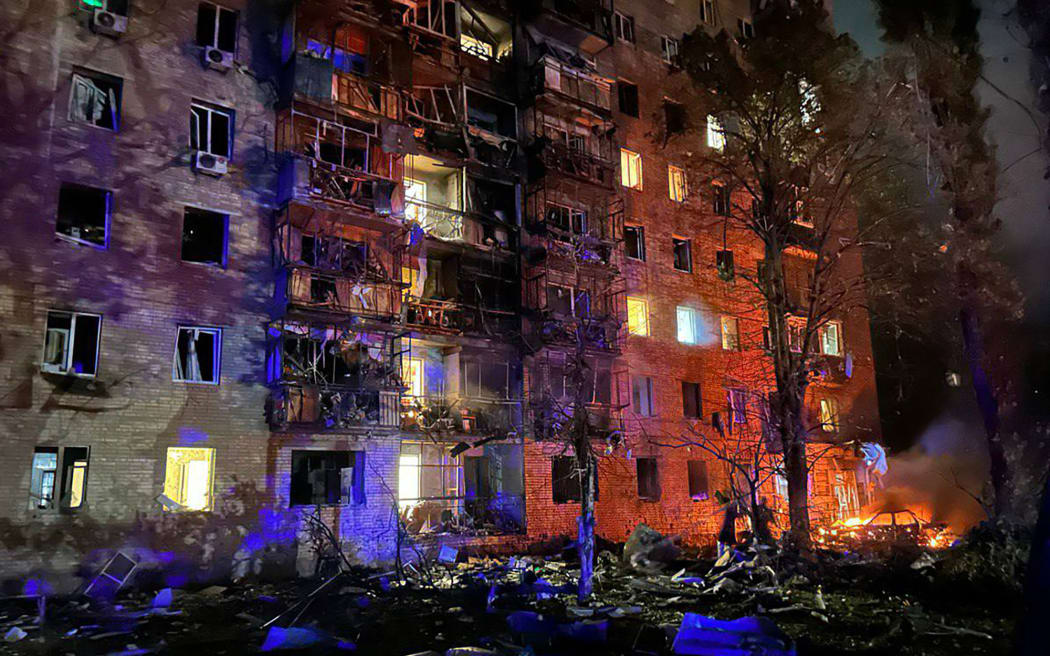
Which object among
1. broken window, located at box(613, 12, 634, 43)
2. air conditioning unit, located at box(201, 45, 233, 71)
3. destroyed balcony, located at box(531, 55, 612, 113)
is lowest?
air conditioning unit, located at box(201, 45, 233, 71)

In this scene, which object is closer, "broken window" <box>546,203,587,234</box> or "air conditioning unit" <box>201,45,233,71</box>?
"air conditioning unit" <box>201,45,233,71</box>

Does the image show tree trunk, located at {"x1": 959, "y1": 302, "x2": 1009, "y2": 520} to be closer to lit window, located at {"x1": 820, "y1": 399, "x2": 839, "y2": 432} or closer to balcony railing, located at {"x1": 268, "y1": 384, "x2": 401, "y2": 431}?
lit window, located at {"x1": 820, "y1": 399, "x2": 839, "y2": 432}

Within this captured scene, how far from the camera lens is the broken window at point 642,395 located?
26312mm

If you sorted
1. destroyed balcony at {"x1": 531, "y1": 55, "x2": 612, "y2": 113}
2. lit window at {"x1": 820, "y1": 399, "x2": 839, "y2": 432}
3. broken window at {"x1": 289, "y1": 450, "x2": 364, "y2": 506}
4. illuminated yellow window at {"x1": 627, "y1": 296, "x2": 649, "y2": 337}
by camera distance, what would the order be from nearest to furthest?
1. broken window at {"x1": 289, "y1": 450, "x2": 364, "y2": 506}
2. destroyed balcony at {"x1": 531, "y1": 55, "x2": 612, "y2": 113}
3. illuminated yellow window at {"x1": 627, "y1": 296, "x2": 649, "y2": 337}
4. lit window at {"x1": 820, "y1": 399, "x2": 839, "y2": 432}

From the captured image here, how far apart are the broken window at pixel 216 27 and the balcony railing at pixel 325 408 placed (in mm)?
9582

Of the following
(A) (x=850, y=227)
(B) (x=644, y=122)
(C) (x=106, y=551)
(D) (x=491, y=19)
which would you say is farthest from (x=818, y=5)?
(C) (x=106, y=551)

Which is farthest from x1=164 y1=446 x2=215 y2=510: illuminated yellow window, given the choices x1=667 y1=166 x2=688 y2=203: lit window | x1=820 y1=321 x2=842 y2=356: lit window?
x1=820 y1=321 x2=842 y2=356: lit window

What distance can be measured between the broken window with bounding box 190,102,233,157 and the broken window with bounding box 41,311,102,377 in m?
5.22

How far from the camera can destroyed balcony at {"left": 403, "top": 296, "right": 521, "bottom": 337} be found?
71.1ft

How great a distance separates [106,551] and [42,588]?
4.29 ft

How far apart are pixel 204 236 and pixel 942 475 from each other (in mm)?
30565

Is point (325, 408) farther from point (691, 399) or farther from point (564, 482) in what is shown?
point (691, 399)

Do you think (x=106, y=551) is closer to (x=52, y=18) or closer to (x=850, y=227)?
(x=52, y=18)

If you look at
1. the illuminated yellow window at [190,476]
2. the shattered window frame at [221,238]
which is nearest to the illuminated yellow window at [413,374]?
the shattered window frame at [221,238]
